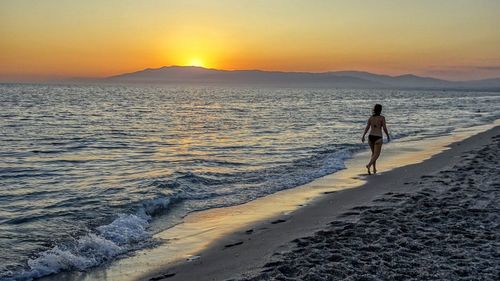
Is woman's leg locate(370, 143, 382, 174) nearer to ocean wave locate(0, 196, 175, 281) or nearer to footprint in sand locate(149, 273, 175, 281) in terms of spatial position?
ocean wave locate(0, 196, 175, 281)

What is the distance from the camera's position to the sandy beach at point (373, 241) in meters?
6.06

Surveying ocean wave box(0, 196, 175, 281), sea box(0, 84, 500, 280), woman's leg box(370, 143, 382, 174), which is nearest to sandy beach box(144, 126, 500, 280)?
ocean wave box(0, 196, 175, 281)

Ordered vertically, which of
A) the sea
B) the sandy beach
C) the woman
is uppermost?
the woman

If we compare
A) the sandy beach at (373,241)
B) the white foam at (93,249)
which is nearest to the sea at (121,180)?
the white foam at (93,249)

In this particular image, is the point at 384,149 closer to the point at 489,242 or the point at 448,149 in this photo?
the point at 448,149

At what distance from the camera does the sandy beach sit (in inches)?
239

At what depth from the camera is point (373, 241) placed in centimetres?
728

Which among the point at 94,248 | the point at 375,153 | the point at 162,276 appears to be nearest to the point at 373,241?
the point at 162,276

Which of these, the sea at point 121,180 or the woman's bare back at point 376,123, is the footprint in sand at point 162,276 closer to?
the sea at point 121,180

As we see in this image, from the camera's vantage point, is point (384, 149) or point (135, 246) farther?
point (384, 149)

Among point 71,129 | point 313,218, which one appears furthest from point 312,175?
point 71,129

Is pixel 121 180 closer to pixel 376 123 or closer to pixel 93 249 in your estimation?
pixel 93 249

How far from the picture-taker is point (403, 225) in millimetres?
8133

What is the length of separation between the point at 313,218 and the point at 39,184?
341 inches
